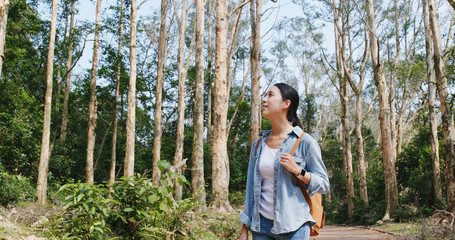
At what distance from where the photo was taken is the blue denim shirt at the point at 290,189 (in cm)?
210

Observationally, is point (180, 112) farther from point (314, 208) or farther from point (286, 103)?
point (314, 208)

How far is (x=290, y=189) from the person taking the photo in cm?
217

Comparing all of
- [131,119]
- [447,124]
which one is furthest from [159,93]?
[447,124]

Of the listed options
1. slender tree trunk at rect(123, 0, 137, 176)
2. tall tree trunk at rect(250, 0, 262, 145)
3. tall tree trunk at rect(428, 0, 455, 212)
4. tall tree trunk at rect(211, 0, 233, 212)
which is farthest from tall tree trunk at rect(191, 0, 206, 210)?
tall tree trunk at rect(428, 0, 455, 212)

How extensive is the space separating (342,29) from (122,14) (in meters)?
11.4

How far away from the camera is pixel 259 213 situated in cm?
224

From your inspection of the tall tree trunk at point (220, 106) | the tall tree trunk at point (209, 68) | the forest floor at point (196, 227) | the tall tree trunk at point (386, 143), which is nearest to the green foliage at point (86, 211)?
the forest floor at point (196, 227)

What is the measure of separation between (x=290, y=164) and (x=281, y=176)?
0.14m

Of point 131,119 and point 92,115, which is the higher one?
point 92,115

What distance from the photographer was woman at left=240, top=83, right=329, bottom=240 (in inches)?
82.6

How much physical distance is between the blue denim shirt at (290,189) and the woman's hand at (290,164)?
95mm

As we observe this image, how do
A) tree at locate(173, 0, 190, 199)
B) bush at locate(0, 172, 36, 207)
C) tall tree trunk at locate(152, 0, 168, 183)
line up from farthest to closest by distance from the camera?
1. tall tree trunk at locate(152, 0, 168, 183)
2. tree at locate(173, 0, 190, 199)
3. bush at locate(0, 172, 36, 207)

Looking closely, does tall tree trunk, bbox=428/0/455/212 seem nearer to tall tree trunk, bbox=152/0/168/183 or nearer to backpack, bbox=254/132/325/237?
backpack, bbox=254/132/325/237

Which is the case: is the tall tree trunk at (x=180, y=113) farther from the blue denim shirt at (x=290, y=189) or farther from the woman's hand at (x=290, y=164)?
the woman's hand at (x=290, y=164)
